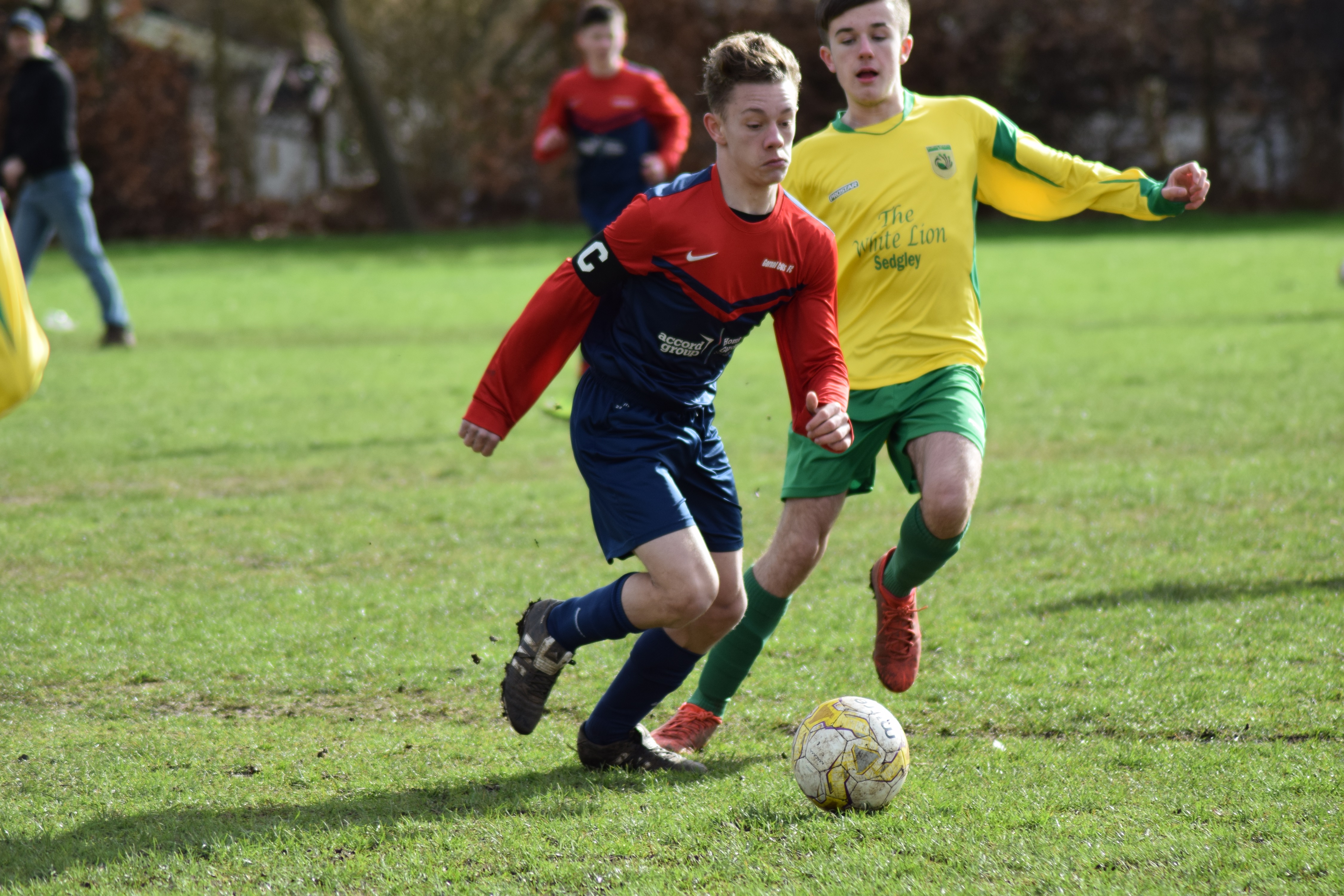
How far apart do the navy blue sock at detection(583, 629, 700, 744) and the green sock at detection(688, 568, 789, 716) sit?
10.5 inches

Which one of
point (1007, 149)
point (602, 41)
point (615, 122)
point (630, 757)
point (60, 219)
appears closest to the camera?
point (630, 757)

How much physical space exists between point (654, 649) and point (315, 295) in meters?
14.4

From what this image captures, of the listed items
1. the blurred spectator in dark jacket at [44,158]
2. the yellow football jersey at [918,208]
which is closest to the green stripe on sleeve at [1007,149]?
the yellow football jersey at [918,208]

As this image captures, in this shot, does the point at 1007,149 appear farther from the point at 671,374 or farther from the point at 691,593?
the point at 691,593

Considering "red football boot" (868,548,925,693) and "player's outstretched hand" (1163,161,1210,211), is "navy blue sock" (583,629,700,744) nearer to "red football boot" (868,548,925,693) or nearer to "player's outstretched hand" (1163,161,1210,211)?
"red football boot" (868,548,925,693)

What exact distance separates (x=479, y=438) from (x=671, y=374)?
0.55 metres

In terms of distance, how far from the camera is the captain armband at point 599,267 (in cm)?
381

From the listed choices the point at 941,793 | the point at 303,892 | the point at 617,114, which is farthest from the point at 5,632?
the point at 617,114

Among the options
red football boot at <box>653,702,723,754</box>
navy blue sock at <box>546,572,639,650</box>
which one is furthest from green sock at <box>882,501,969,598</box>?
navy blue sock at <box>546,572,639,650</box>

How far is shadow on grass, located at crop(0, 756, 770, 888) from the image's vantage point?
3.32m

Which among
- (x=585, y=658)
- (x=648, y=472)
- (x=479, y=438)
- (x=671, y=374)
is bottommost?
(x=585, y=658)

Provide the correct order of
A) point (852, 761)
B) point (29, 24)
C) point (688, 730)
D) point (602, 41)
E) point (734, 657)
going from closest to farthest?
point (852, 761) → point (688, 730) → point (734, 657) → point (602, 41) → point (29, 24)

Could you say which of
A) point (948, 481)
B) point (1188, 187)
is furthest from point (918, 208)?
point (948, 481)

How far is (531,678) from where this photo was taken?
3814 millimetres
